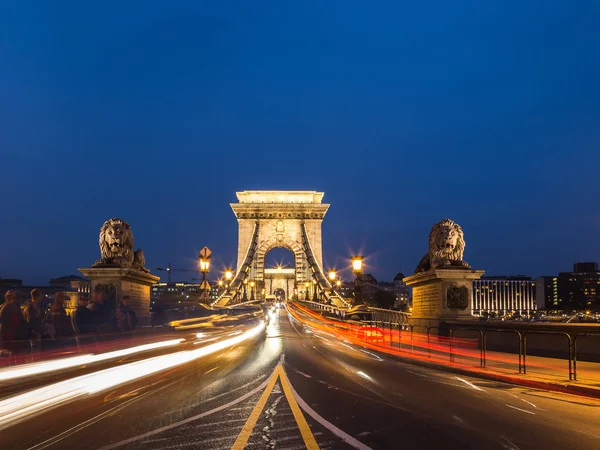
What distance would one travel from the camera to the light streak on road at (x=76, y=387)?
9.69 m

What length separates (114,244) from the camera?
28.1 metres

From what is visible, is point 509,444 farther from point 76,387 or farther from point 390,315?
point 390,315

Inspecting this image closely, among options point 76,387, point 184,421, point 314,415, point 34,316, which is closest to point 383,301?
point 34,316

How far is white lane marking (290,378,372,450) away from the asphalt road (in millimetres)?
14

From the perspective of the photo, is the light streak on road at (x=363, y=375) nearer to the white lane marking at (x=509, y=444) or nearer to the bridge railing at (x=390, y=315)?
the white lane marking at (x=509, y=444)

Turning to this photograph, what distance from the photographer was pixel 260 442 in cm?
752

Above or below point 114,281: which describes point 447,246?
above

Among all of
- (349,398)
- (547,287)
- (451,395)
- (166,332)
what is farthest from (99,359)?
(547,287)

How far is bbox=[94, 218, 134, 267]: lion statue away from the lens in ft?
92.0

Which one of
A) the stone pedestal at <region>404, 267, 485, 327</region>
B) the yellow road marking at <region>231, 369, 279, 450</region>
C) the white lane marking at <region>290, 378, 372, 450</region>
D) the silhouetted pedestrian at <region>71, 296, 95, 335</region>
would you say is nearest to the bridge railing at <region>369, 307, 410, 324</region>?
the stone pedestal at <region>404, 267, 485, 327</region>

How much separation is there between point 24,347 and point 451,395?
10.6 metres

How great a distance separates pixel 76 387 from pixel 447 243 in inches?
711

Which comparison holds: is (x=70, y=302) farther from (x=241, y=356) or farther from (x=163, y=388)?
(x=163, y=388)

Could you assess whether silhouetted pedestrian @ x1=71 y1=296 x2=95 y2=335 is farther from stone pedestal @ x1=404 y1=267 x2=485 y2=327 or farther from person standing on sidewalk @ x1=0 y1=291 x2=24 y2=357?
stone pedestal @ x1=404 y1=267 x2=485 y2=327
